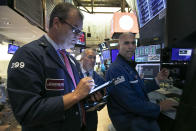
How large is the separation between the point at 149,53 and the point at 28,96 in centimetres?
235

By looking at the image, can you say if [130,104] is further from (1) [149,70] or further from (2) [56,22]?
(1) [149,70]

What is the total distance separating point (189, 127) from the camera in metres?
0.38

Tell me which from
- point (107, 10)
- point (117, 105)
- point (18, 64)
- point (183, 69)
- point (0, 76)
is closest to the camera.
Result: point (18, 64)

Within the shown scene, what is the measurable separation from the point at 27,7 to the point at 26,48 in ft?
6.42

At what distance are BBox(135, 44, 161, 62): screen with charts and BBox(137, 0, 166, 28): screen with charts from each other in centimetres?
57

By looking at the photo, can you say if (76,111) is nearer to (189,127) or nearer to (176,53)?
(189,127)

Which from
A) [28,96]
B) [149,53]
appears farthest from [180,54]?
[28,96]

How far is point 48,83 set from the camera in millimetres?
786

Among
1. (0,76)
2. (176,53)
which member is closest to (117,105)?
(176,53)

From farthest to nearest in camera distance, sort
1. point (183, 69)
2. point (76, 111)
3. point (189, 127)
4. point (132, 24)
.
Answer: point (132, 24) → point (183, 69) → point (76, 111) → point (189, 127)

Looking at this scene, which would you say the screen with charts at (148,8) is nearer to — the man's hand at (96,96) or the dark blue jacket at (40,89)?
the man's hand at (96,96)

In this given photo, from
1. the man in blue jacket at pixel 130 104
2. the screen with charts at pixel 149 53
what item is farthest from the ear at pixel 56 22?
the screen with charts at pixel 149 53

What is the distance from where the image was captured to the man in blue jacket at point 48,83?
68cm

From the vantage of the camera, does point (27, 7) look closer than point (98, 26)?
Yes
